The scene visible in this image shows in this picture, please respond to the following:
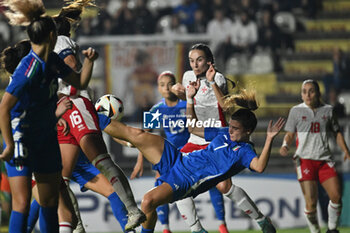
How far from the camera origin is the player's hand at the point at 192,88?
20.3 feet

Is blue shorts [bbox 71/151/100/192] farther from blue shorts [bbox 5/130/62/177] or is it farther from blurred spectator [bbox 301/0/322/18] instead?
blurred spectator [bbox 301/0/322/18]

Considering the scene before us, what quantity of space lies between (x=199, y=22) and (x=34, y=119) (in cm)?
684

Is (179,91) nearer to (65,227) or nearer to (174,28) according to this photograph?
(65,227)

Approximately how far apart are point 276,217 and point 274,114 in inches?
63.3

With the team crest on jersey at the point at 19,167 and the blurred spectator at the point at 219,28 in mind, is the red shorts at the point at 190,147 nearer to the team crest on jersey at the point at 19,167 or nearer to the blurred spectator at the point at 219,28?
the team crest on jersey at the point at 19,167

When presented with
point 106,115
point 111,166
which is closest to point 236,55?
point 106,115

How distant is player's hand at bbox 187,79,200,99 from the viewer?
620 cm

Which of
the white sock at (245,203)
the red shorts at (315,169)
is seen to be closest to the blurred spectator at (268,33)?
the red shorts at (315,169)

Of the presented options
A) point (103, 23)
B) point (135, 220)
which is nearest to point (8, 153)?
point (135, 220)

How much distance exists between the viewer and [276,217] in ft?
28.5

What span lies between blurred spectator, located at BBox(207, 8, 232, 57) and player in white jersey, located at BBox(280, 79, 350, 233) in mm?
3305

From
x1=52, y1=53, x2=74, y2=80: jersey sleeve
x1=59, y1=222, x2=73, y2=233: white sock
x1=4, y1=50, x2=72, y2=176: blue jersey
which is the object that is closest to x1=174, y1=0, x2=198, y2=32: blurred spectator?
x1=59, y1=222, x2=73, y2=233: white sock

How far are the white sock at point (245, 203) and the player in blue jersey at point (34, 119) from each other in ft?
6.56

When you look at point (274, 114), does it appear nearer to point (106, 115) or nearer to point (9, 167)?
point (106, 115)
